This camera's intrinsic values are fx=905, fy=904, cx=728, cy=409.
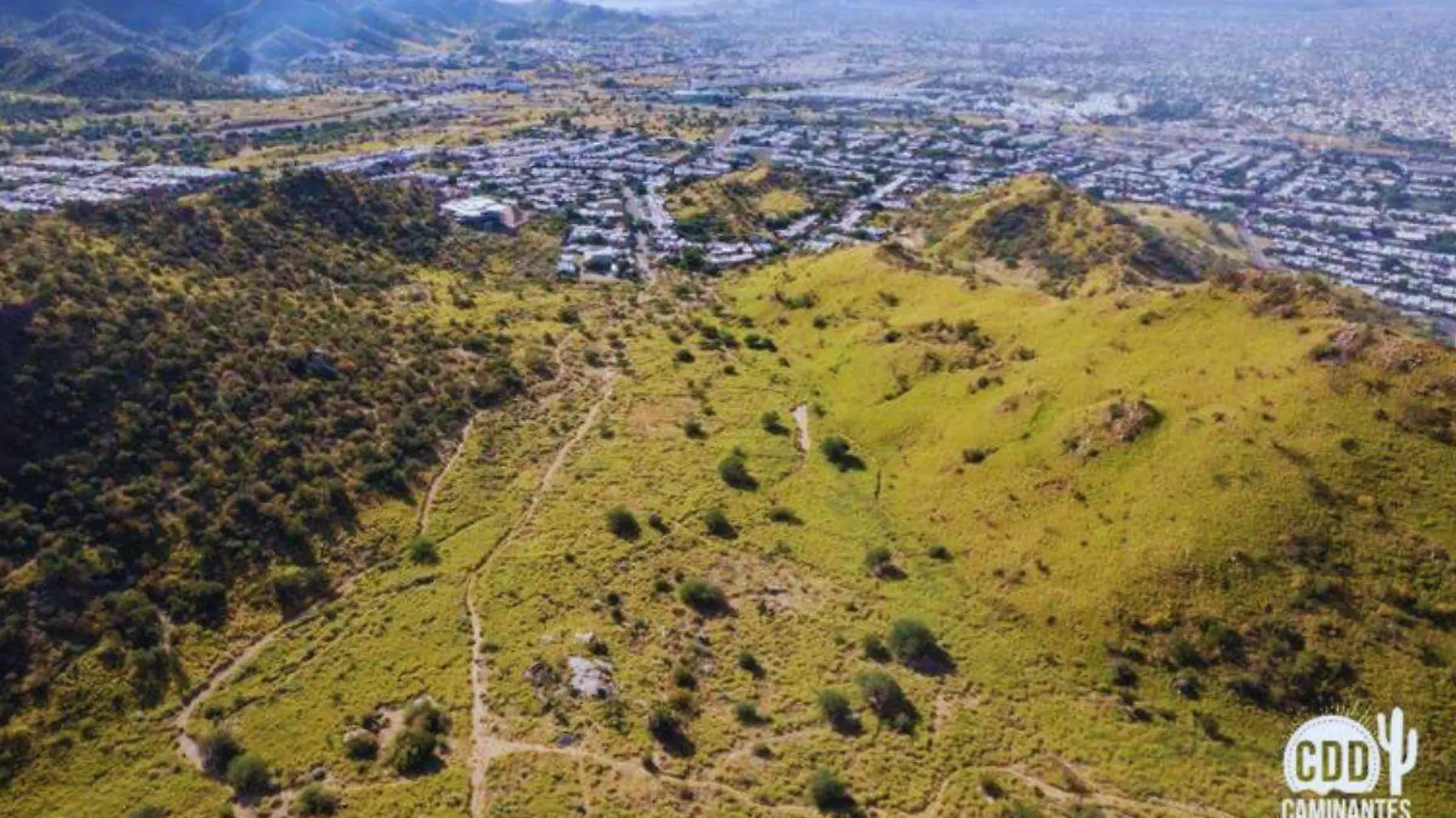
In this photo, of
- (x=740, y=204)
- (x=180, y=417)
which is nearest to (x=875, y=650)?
(x=180, y=417)

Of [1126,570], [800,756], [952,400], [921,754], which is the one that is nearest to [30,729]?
[800,756]

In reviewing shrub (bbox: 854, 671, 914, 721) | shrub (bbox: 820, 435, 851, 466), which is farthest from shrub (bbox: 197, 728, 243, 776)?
shrub (bbox: 820, 435, 851, 466)

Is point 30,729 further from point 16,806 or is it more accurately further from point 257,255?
point 257,255

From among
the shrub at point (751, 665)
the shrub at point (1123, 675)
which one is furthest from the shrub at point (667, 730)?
the shrub at point (1123, 675)

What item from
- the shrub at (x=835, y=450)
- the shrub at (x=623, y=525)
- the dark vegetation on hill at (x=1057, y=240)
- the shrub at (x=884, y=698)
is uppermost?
the dark vegetation on hill at (x=1057, y=240)

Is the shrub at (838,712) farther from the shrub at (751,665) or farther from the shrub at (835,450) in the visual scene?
the shrub at (835,450)

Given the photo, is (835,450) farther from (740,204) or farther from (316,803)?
(740,204)
